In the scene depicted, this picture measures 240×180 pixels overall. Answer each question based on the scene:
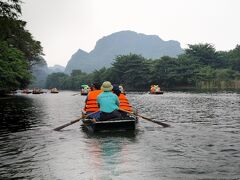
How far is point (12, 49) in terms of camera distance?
59.0 m

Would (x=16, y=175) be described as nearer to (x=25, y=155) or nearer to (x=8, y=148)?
(x=25, y=155)

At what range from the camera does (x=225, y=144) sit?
12680 mm

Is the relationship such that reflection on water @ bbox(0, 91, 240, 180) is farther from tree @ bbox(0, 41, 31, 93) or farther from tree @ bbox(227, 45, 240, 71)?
tree @ bbox(227, 45, 240, 71)

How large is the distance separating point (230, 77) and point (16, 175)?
89349mm

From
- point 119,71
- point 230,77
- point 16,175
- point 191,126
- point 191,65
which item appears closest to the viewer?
point 16,175

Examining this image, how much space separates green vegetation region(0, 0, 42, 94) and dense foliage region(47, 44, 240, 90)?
131 feet

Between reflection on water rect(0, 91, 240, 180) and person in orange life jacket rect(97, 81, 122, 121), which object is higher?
person in orange life jacket rect(97, 81, 122, 121)

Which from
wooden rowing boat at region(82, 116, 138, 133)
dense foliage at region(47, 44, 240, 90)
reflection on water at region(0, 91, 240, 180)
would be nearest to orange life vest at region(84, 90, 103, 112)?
reflection on water at region(0, 91, 240, 180)

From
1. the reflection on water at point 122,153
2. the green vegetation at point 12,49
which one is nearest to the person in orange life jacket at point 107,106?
the reflection on water at point 122,153

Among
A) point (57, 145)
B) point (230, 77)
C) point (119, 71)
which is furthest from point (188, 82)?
point (57, 145)

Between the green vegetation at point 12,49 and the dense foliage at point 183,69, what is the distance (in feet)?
131

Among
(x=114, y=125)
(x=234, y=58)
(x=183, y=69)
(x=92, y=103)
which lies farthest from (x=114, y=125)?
(x=234, y=58)

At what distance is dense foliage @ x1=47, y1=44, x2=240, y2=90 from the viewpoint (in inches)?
3765

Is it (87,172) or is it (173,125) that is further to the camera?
(173,125)
